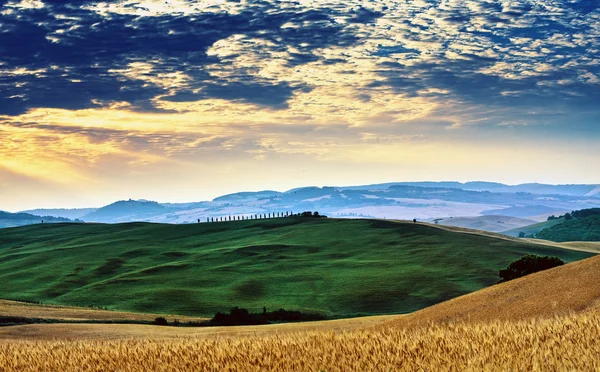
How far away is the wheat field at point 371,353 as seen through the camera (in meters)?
12.6

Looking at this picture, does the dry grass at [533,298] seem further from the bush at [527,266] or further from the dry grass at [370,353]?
the bush at [527,266]

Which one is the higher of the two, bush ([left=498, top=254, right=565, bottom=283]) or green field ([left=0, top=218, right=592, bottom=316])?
bush ([left=498, top=254, right=565, bottom=283])

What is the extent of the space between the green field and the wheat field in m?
71.1

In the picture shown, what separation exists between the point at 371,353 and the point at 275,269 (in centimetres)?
11342

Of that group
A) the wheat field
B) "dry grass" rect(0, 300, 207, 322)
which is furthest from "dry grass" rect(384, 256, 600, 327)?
"dry grass" rect(0, 300, 207, 322)

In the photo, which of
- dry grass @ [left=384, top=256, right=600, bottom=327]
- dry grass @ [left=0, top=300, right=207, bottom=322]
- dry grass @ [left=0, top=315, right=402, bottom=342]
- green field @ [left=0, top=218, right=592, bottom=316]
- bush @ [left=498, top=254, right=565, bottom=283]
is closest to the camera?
dry grass @ [left=384, top=256, right=600, bottom=327]

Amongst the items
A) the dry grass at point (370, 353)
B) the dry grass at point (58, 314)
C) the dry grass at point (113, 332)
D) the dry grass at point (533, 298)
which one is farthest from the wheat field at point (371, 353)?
the dry grass at point (58, 314)

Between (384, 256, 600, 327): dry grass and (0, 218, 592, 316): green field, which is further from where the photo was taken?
(0, 218, 592, 316): green field

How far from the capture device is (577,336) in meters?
14.6

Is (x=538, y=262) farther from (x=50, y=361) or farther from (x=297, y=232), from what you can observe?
(x=297, y=232)

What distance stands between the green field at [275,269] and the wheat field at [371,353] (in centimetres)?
7112

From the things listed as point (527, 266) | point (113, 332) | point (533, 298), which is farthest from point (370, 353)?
point (527, 266)

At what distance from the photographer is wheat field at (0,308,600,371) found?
41.2ft

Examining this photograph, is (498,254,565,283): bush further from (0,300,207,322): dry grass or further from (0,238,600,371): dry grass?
(0,238,600,371): dry grass
